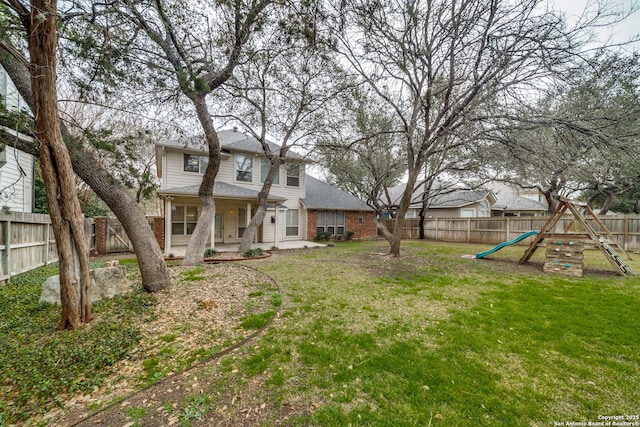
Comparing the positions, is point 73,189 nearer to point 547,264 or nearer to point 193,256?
point 193,256

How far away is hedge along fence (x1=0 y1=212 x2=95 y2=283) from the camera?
543 centimetres

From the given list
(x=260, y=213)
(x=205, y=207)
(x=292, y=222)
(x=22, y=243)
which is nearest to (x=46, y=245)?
(x=22, y=243)

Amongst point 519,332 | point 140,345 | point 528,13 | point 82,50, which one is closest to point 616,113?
point 528,13

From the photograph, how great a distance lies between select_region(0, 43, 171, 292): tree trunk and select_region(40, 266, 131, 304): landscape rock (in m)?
0.37

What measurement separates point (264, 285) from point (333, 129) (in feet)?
23.3

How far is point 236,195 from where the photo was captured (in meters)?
11.3

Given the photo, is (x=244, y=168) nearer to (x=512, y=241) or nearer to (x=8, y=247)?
(x=8, y=247)

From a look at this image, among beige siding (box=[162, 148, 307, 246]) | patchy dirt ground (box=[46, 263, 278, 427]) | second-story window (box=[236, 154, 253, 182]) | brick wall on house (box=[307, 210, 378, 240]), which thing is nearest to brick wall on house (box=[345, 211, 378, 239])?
brick wall on house (box=[307, 210, 378, 240])

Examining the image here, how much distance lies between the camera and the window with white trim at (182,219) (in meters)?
12.2

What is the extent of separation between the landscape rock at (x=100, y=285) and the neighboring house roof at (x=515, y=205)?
27012 mm

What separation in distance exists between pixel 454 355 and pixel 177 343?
350 cm

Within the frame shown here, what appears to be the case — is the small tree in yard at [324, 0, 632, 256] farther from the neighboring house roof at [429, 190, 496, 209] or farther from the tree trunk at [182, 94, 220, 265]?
the neighboring house roof at [429, 190, 496, 209]

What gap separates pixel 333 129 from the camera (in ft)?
34.0

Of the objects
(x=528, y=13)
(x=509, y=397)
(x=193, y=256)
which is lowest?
(x=509, y=397)
